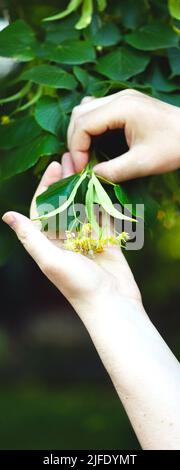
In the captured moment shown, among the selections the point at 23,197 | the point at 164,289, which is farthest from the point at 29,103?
the point at 164,289

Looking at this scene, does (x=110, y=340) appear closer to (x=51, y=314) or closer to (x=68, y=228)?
(x=68, y=228)

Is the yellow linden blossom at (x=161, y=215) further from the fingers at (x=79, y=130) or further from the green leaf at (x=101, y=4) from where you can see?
the green leaf at (x=101, y=4)

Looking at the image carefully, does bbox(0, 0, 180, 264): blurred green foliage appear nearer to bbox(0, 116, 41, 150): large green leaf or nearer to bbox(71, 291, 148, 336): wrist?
bbox(0, 116, 41, 150): large green leaf

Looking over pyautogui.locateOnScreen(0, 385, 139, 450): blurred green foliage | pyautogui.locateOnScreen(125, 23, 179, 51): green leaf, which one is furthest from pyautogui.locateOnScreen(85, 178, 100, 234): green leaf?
pyautogui.locateOnScreen(0, 385, 139, 450): blurred green foliage

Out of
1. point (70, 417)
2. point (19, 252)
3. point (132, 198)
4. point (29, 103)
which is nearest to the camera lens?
point (132, 198)

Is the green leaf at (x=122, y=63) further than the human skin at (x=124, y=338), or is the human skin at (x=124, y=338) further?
the green leaf at (x=122, y=63)

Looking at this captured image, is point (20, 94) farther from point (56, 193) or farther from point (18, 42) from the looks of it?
point (56, 193)

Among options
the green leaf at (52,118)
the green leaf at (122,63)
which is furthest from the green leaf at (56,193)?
the green leaf at (122,63)
